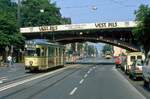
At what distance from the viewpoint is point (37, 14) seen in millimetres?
120125

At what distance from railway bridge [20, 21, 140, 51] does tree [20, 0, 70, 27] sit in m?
14.2

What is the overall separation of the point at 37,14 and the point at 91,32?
24518 mm

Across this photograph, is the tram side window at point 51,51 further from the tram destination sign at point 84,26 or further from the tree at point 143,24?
the tram destination sign at point 84,26

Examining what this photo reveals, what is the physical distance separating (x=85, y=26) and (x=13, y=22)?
1584 centimetres

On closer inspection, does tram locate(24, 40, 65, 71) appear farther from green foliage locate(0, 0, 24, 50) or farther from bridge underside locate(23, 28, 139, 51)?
bridge underside locate(23, 28, 139, 51)

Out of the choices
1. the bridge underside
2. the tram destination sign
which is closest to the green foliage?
the tram destination sign

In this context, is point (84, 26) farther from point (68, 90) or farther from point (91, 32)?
Result: point (68, 90)

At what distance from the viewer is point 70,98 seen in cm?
2023

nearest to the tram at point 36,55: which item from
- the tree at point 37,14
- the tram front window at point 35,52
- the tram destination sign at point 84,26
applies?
the tram front window at point 35,52

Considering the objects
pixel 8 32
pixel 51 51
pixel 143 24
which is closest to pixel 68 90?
pixel 143 24

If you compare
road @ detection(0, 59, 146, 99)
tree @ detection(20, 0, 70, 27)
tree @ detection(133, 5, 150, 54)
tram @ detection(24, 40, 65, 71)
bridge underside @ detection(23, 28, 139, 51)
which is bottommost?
road @ detection(0, 59, 146, 99)

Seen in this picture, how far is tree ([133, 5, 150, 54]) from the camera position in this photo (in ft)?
139

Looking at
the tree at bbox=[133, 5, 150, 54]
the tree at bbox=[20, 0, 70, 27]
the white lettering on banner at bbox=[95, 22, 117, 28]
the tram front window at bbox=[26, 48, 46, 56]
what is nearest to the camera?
the tree at bbox=[133, 5, 150, 54]

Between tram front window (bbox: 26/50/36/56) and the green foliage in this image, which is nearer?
tram front window (bbox: 26/50/36/56)
